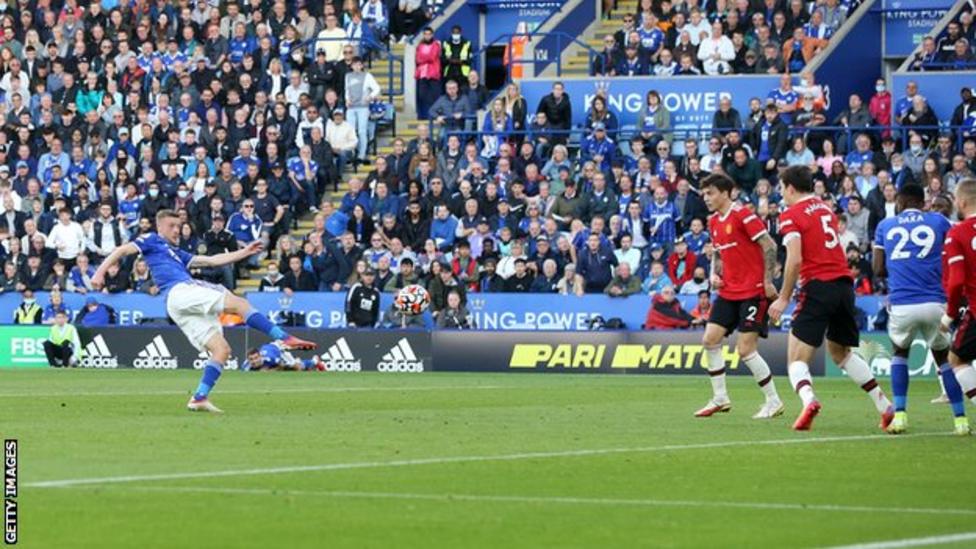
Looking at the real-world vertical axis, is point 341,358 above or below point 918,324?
below

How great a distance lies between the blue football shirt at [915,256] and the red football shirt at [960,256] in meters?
0.75

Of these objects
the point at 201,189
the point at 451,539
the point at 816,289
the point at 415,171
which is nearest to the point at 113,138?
the point at 201,189

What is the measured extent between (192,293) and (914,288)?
22.7 feet

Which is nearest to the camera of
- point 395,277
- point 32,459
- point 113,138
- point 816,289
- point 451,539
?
point 451,539

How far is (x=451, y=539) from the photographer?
1008 cm

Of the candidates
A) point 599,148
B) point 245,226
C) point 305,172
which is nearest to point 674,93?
point 599,148

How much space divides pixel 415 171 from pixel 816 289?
73.5 feet

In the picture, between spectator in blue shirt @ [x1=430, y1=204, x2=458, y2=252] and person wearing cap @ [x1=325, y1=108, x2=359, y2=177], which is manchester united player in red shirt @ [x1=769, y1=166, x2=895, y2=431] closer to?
spectator in blue shirt @ [x1=430, y1=204, x2=458, y2=252]

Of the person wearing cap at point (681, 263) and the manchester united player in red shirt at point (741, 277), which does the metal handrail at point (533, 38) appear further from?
the manchester united player in red shirt at point (741, 277)

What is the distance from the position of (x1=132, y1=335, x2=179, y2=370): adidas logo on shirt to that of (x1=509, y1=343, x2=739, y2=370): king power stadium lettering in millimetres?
6239

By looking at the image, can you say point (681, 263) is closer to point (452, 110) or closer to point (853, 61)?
point (853, 61)

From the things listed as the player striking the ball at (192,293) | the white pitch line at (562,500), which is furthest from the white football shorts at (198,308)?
the white pitch line at (562,500)

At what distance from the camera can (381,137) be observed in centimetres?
4288

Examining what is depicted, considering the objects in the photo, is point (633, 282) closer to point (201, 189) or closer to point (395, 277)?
point (395, 277)
